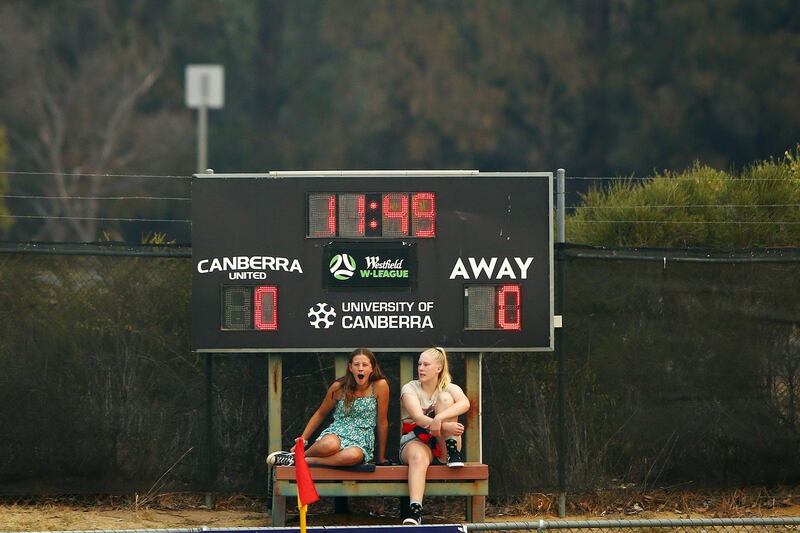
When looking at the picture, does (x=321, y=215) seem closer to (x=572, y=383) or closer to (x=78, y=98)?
(x=572, y=383)

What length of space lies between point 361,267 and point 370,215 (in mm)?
360

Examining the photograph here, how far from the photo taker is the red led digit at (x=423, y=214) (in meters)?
10.4

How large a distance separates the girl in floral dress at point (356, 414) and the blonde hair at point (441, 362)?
0.38 metres

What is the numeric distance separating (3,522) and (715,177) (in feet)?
21.2

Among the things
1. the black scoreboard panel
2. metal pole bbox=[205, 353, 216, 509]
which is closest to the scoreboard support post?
the black scoreboard panel

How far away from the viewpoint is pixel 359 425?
33.4ft

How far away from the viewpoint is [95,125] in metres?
51.9

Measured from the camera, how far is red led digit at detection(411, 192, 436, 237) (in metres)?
10.4

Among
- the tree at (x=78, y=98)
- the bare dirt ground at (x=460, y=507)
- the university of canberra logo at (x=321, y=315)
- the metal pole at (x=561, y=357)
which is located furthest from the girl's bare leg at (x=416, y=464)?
the tree at (x=78, y=98)

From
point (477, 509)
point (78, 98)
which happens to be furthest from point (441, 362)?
point (78, 98)

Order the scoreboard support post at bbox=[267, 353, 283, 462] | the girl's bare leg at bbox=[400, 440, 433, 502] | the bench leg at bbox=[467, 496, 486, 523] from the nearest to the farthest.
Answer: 1. the girl's bare leg at bbox=[400, 440, 433, 502]
2. the bench leg at bbox=[467, 496, 486, 523]
3. the scoreboard support post at bbox=[267, 353, 283, 462]

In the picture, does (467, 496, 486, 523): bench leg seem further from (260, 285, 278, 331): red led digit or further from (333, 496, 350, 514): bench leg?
(260, 285, 278, 331): red led digit

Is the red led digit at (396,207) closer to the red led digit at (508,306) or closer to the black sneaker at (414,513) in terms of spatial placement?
the red led digit at (508,306)

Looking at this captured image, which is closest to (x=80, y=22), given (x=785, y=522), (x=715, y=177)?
(x=715, y=177)
